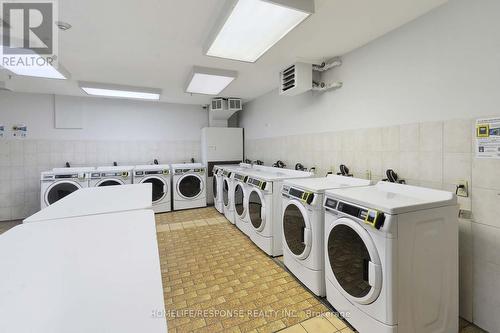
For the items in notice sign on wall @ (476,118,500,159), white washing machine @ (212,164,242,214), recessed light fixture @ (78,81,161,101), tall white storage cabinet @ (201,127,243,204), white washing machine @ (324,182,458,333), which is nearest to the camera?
white washing machine @ (324,182,458,333)

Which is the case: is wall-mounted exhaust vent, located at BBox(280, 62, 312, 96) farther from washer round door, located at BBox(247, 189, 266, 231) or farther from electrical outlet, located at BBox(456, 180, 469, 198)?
electrical outlet, located at BBox(456, 180, 469, 198)

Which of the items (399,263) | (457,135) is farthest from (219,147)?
(399,263)

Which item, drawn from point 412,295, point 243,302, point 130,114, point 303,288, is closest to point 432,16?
point 412,295

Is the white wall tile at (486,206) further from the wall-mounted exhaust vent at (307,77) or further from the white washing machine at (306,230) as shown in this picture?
the wall-mounted exhaust vent at (307,77)

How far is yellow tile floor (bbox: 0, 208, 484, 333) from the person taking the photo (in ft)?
5.64

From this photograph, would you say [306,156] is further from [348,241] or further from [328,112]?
[348,241]

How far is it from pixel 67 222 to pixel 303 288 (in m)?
2.00

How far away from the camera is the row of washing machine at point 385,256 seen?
1390 mm

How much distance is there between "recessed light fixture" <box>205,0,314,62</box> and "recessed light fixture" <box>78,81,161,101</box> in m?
2.26

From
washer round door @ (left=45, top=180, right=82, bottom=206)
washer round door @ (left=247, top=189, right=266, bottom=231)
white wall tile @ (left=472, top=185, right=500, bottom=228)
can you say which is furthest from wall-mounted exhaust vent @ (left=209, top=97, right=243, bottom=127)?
white wall tile @ (left=472, top=185, right=500, bottom=228)

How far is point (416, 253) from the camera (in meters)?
1.44

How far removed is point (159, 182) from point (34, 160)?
2440 mm

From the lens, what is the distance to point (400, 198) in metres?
1.67

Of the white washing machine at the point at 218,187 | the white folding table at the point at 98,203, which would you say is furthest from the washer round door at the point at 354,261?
the white washing machine at the point at 218,187
